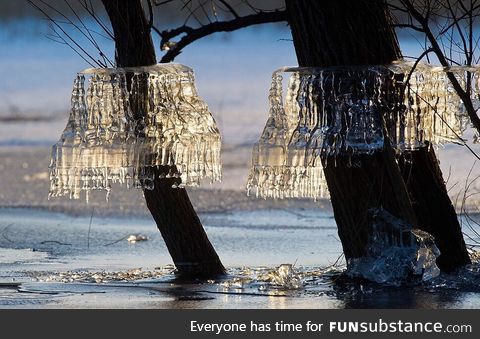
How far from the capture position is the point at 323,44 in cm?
892

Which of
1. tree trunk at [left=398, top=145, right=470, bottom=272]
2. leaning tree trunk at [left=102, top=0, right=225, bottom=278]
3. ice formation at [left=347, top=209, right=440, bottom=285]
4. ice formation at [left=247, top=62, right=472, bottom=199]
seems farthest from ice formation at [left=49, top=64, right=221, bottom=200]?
tree trunk at [left=398, top=145, right=470, bottom=272]

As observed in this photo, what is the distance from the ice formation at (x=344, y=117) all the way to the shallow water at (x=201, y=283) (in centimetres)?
79

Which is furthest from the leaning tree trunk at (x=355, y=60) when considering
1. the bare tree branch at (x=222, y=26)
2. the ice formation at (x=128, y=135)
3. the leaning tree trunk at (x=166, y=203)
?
the leaning tree trunk at (x=166, y=203)

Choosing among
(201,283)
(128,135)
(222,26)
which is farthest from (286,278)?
(222,26)

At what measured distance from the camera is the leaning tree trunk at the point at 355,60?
886 centimetres

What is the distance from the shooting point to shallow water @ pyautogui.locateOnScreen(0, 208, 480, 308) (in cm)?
845

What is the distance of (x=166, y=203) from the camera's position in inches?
386

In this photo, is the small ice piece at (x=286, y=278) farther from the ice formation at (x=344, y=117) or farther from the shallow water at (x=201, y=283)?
the ice formation at (x=344, y=117)

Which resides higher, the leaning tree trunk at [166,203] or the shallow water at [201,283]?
the leaning tree trunk at [166,203]

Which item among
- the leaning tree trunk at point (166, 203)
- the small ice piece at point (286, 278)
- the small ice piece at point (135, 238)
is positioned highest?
the leaning tree trunk at point (166, 203)

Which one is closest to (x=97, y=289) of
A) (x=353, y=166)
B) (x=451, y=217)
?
(x=353, y=166)

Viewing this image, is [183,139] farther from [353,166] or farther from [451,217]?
[451,217]

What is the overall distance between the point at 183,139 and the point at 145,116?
31 centimetres

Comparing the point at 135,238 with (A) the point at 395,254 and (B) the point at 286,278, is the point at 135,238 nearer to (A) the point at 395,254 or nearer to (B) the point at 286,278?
(B) the point at 286,278
